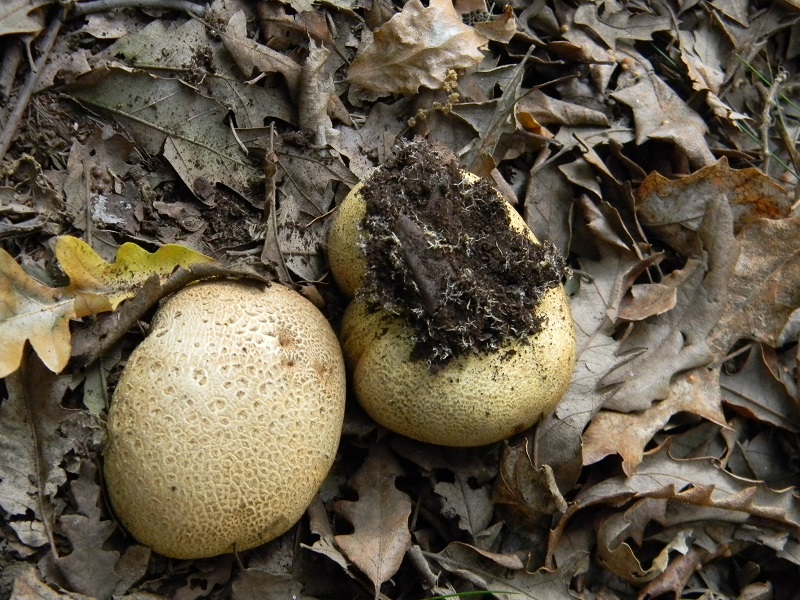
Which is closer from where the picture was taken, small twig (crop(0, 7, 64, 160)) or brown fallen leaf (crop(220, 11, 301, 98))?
small twig (crop(0, 7, 64, 160))

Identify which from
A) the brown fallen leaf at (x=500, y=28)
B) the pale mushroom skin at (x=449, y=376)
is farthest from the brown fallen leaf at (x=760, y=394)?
the brown fallen leaf at (x=500, y=28)

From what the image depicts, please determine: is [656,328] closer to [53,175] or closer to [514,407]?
[514,407]

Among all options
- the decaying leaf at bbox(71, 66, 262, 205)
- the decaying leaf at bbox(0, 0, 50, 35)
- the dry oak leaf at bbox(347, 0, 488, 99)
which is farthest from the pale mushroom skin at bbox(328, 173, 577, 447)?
the decaying leaf at bbox(0, 0, 50, 35)

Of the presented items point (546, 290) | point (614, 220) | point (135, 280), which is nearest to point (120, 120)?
point (135, 280)

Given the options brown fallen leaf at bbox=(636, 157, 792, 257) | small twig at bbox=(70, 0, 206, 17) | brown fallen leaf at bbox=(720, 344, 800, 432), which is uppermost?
small twig at bbox=(70, 0, 206, 17)

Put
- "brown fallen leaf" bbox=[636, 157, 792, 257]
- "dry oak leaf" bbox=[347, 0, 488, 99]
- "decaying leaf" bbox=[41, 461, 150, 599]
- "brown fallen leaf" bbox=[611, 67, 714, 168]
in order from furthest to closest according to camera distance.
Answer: "brown fallen leaf" bbox=[611, 67, 714, 168] → "brown fallen leaf" bbox=[636, 157, 792, 257] → "dry oak leaf" bbox=[347, 0, 488, 99] → "decaying leaf" bbox=[41, 461, 150, 599]

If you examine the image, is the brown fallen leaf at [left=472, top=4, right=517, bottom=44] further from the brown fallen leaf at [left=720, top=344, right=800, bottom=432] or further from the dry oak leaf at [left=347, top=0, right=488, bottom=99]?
the brown fallen leaf at [left=720, top=344, right=800, bottom=432]

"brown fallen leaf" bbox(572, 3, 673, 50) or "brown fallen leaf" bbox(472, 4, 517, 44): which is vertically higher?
"brown fallen leaf" bbox(472, 4, 517, 44)
